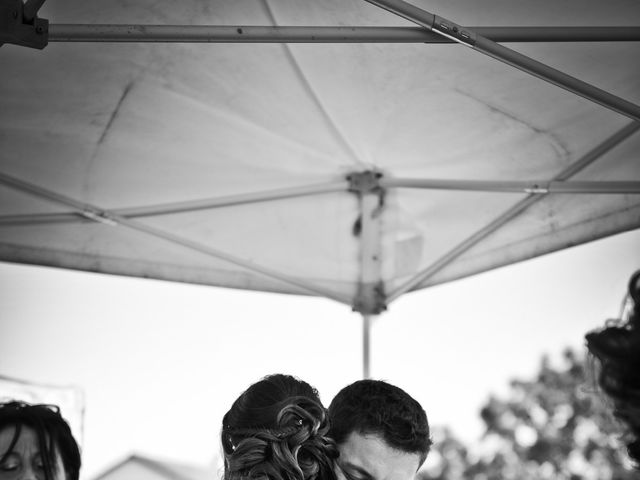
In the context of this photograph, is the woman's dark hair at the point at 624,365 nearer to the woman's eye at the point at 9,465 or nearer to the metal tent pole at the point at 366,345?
the woman's eye at the point at 9,465

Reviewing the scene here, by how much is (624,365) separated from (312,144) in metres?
3.21

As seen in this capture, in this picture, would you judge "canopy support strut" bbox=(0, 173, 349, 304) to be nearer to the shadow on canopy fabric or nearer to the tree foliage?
the shadow on canopy fabric

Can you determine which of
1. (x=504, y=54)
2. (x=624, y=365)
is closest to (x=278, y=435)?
(x=624, y=365)

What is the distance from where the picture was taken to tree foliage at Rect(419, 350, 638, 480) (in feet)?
91.5

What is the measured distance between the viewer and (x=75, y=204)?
4.91 m

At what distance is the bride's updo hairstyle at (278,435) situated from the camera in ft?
8.59

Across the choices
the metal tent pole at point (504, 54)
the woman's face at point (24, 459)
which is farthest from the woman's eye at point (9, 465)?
the metal tent pole at point (504, 54)

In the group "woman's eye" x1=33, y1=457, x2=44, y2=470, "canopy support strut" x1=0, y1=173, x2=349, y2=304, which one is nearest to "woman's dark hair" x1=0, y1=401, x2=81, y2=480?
"woman's eye" x1=33, y1=457, x2=44, y2=470

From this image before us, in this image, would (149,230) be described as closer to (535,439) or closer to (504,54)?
(504,54)

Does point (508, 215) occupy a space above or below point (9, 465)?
above

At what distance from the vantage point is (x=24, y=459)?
2824 millimetres

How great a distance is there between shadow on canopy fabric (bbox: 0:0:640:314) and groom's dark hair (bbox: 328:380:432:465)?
1214 millimetres

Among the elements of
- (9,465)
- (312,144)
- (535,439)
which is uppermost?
(312,144)

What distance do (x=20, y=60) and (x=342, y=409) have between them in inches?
75.7
